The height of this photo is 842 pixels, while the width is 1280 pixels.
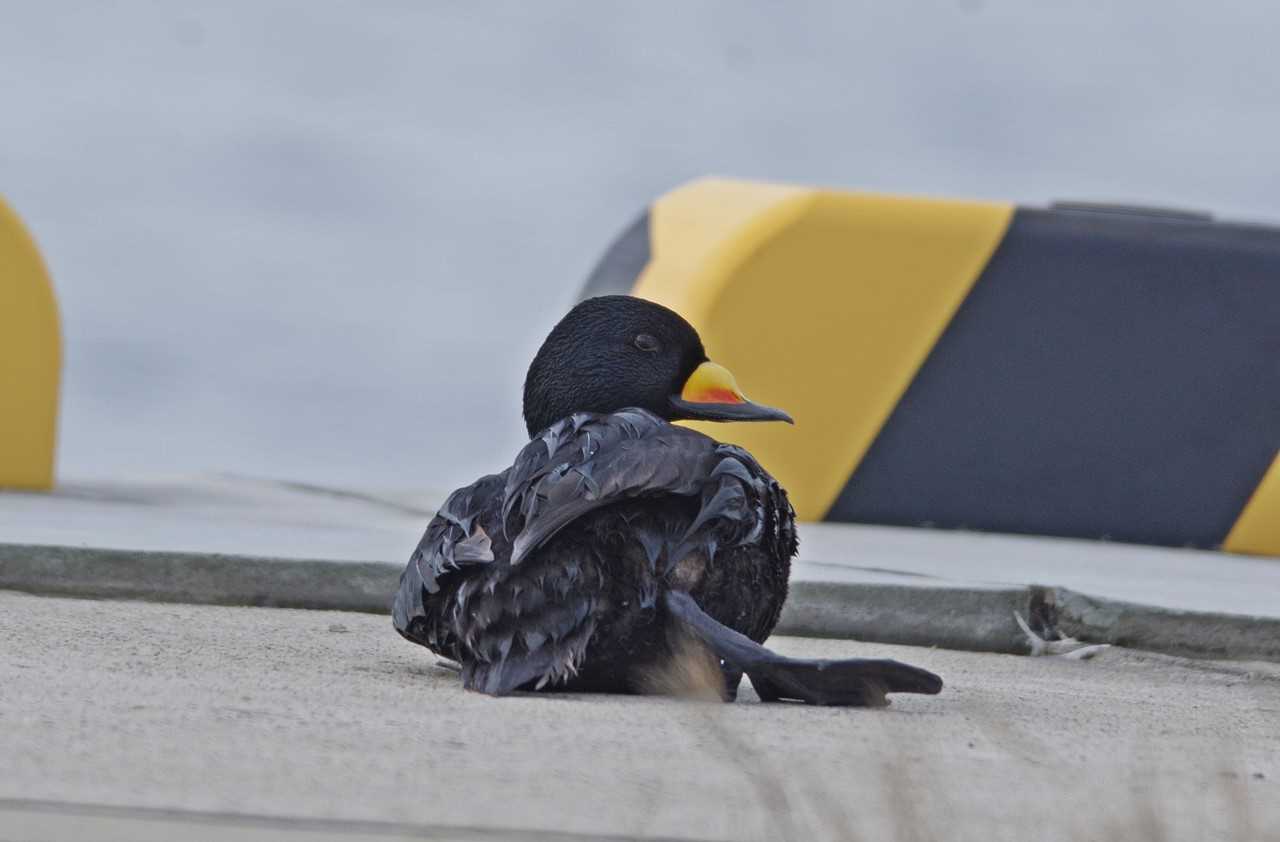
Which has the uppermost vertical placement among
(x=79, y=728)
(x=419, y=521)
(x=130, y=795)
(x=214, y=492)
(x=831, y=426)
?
(x=130, y=795)

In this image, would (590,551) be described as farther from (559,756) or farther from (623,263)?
(623,263)

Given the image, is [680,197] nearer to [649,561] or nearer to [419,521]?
[419,521]

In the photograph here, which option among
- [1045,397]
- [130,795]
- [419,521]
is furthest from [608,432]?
[1045,397]

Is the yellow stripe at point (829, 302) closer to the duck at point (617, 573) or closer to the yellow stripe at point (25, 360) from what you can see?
the yellow stripe at point (25, 360)

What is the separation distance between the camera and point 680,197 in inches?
324

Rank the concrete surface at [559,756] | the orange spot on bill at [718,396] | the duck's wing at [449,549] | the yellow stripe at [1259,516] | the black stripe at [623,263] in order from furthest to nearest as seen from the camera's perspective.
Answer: the black stripe at [623,263] < the yellow stripe at [1259,516] < the orange spot on bill at [718,396] < the duck's wing at [449,549] < the concrete surface at [559,756]

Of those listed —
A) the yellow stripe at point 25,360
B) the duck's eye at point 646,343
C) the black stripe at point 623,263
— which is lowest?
the yellow stripe at point 25,360

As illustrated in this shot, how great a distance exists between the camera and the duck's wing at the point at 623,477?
308 centimetres

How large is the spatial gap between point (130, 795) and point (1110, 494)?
19.3 ft

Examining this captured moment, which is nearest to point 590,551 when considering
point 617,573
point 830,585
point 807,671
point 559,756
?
point 617,573

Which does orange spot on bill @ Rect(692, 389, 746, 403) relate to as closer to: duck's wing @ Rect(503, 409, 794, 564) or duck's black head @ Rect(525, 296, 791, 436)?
duck's black head @ Rect(525, 296, 791, 436)

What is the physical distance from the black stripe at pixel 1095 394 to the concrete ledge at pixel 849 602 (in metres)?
2.70

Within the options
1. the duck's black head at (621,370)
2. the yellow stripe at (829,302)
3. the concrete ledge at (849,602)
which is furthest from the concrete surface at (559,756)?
the yellow stripe at (829,302)

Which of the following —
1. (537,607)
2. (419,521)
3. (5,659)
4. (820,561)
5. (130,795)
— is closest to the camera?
(130,795)
